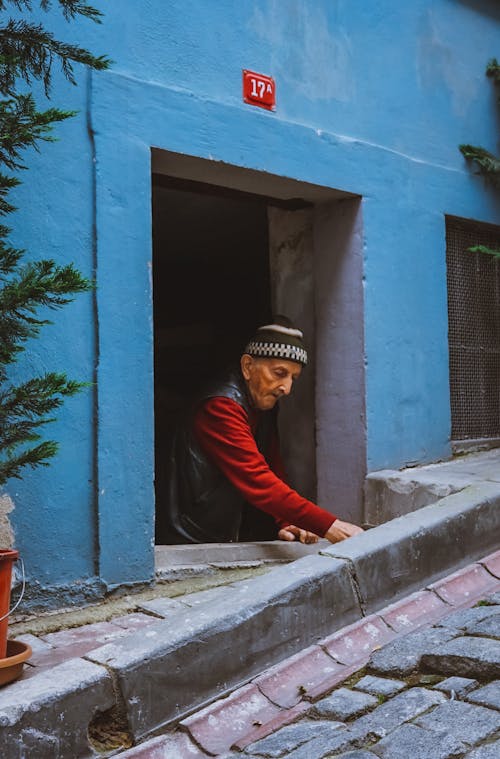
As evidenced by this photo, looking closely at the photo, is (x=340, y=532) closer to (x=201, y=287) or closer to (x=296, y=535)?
(x=296, y=535)

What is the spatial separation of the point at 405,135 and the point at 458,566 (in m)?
3.05

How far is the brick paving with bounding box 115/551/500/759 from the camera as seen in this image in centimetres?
239

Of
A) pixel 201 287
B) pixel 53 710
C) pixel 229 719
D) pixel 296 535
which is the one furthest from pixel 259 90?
pixel 201 287

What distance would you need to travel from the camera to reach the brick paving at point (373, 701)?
239 centimetres

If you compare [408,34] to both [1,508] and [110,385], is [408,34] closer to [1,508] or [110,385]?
[110,385]

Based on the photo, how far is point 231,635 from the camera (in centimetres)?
293

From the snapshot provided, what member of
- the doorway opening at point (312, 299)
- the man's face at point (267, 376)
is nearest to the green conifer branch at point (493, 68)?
the doorway opening at point (312, 299)

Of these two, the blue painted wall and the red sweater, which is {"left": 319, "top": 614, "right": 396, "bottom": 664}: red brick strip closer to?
the red sweater

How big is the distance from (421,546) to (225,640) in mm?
1288

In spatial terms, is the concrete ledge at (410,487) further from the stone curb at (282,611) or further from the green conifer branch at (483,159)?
the green conifer branch at (483,159)

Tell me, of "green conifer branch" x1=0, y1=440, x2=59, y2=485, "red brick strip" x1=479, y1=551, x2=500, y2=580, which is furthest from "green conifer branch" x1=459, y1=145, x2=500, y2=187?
"green conifer branch" x1=0, y1=440, x2=59, y2=485

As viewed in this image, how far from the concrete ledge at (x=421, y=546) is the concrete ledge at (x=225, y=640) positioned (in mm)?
130

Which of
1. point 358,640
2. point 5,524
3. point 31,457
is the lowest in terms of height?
point 358,640

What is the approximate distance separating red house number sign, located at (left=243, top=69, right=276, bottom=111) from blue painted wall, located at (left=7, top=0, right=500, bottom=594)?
0.21 feet
